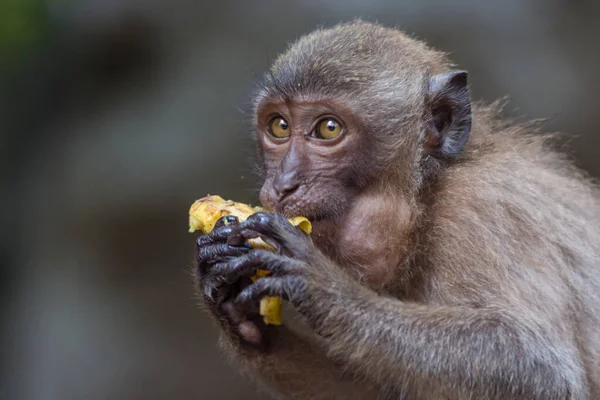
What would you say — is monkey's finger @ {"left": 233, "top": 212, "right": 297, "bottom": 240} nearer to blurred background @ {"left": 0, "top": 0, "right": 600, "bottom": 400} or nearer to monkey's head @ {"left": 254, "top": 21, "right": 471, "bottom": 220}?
monkey's head @ {"left": 254, "top": 21, "right": 471, "bottom": 220}

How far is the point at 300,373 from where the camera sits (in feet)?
15.4

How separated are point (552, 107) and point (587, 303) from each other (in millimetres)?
4107

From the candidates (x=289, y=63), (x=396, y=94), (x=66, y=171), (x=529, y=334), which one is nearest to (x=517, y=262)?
(x=529, y=334)

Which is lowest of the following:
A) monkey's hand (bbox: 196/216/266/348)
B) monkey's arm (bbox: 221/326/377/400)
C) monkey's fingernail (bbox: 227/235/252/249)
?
monkey's arm (bbox: 221/326/377/400)

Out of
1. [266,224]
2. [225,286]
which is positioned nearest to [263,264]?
[266,224]

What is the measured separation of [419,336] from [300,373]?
1313 mm

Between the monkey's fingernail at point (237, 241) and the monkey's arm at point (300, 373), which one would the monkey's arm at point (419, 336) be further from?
the monkey's arm at point (300, 373)

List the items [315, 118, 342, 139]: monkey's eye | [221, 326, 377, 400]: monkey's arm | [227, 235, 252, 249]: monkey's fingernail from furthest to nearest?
[221, 326, 377, 400]: monkey's arm
[315, 118, 342, 139]: monkey's eye
[227, 235, 252, 249]: monkey's fingernail

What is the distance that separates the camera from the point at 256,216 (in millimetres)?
3529

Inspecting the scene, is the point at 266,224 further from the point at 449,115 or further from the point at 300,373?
the point at 300,373

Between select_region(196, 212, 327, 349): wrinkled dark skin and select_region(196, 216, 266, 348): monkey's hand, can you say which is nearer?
select_region(196, 212, 327, 349): wrinkled dark skin

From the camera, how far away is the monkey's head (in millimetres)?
3990

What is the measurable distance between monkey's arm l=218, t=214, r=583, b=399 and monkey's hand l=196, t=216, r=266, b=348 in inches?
4.4

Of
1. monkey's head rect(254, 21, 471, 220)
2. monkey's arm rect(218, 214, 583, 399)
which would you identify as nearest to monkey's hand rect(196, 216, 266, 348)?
monkey's arm rect(218, 214, 583, 399)
